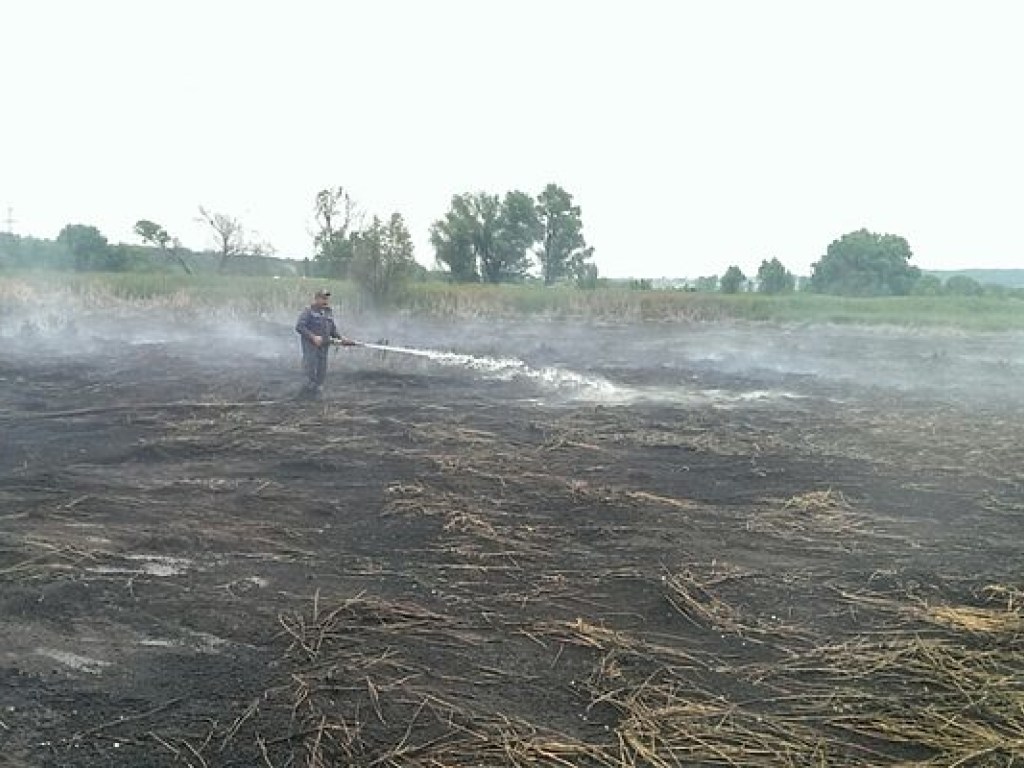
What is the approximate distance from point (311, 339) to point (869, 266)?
47031mm

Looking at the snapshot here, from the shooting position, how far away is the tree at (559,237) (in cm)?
5372

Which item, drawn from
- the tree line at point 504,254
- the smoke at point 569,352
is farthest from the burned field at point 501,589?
the tree line at point 504,254

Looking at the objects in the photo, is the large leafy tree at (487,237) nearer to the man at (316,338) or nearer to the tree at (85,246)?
the tree at (85,246)

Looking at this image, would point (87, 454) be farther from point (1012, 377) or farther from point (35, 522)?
point (1012, 377)

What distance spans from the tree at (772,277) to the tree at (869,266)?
2.92 m

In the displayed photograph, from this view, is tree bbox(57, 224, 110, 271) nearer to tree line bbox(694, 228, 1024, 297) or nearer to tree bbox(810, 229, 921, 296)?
tree line bbox(694, 228, 1024, 297)

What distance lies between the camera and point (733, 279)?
48.3 metres

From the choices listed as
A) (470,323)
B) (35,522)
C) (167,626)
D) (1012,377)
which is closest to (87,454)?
(35,522)

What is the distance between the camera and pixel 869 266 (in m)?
51.3

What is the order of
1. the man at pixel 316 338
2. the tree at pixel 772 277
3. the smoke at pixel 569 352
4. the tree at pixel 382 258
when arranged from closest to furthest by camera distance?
the man at pixel 316 338
the smoke at pixel 569 352
the tree at pixel 382 258
the tree at pixel 772 277

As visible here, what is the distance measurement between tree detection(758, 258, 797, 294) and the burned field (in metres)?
41.9

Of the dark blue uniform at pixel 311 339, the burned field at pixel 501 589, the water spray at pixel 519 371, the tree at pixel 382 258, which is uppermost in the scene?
the tree at pixel 382 258

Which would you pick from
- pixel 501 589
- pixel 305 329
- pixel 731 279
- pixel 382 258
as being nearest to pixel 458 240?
pixel 731 279

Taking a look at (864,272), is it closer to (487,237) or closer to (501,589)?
(487,237)
